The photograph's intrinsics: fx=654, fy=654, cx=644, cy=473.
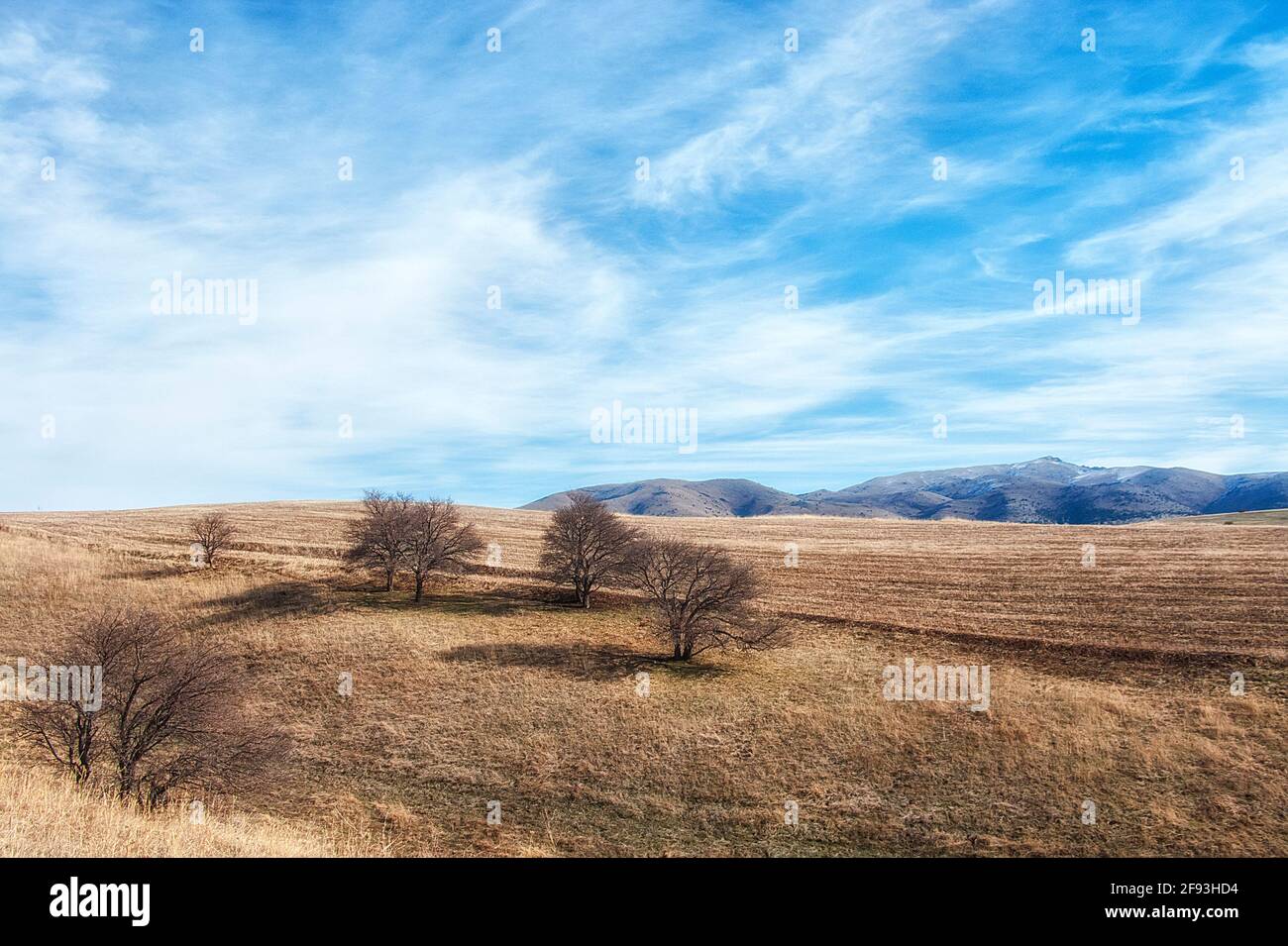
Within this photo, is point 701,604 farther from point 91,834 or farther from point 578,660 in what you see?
point 91,834

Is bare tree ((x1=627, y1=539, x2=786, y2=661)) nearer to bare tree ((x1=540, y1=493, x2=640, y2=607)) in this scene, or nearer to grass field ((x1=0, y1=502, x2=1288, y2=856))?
grass field ((x1=0, y1=502, x2=1288, y2=856))

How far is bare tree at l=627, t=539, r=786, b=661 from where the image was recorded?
128 ft

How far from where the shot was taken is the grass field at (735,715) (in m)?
→ 21.9

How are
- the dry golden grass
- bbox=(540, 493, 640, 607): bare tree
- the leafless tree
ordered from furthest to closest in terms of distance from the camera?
bbox=(540, 493, 640, 607): bare tree < the leafless tree < the dry golden grass

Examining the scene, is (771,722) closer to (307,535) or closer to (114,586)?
(114,586)

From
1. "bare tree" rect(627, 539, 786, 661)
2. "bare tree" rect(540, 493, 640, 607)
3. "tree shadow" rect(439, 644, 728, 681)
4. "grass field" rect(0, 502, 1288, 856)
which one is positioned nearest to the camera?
"grass field" rect(0, 502, 1288, 856)

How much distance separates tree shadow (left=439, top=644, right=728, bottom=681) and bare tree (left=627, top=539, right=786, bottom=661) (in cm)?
179

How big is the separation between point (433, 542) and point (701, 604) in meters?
23.2

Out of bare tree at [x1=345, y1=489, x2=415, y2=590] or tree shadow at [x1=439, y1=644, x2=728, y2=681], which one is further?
bare tree at [x1=345, y1=489, x2=415, y2=590]

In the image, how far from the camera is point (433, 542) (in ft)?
168

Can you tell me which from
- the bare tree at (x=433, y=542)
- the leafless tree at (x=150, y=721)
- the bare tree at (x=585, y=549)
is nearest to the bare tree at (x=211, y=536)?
the bare tree at (x=433, y=542)

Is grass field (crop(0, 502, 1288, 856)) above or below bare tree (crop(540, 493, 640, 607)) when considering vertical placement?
below

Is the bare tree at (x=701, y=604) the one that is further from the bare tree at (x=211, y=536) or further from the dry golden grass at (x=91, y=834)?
the bare tree at (x=211, y=536)

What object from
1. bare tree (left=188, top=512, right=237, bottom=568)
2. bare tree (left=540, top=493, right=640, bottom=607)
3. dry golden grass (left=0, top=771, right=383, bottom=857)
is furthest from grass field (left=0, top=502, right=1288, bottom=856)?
bare tree (left=540, top=493, right=640, bottom=607)
